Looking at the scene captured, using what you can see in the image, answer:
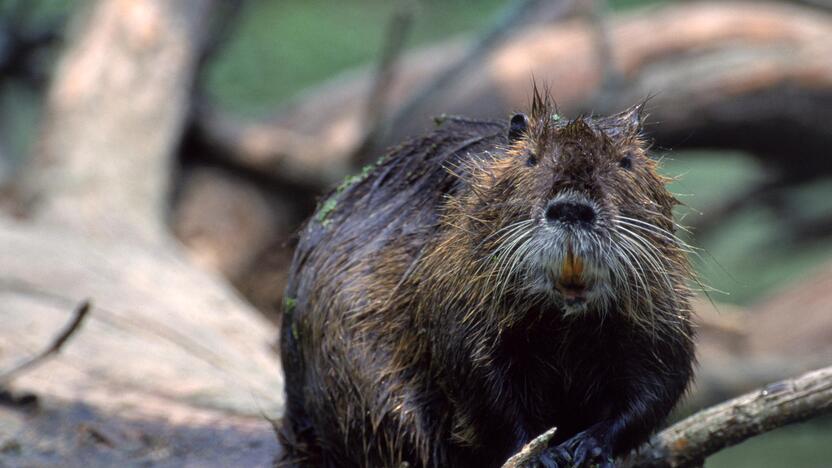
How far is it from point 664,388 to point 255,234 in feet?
21.2

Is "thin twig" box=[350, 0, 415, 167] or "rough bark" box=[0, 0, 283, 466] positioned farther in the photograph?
"thin twig" box=[350, 0, 415, 167]

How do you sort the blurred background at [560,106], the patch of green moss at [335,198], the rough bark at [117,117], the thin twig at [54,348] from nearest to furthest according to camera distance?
the patch of green moss at [335,198], the thin twig at [54,348], the rough bark at [117,117], the blurred background at [560,106]

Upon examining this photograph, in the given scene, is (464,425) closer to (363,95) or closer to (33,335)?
(33,335)

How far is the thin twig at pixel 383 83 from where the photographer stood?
7203 millimetres

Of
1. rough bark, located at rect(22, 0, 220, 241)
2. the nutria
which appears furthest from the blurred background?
the nutria

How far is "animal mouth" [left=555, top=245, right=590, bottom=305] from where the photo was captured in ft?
9.04

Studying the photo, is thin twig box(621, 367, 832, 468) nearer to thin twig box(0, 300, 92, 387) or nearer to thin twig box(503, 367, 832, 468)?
thin twig box(503, 367, 832, 468)

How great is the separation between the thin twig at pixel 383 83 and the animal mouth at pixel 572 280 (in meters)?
4.45

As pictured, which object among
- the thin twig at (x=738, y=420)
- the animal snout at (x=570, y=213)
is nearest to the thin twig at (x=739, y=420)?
the thin twig at (x=738, y=420)

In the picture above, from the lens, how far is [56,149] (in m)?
7.85

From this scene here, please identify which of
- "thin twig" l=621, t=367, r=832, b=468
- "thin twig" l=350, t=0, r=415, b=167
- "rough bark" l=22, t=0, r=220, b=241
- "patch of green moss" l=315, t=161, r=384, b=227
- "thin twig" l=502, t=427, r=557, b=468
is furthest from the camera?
"rough bark" l=22, t=0, r=220, b=241

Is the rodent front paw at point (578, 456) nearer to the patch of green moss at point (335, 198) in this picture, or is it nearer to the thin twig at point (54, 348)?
the patch of green moss at point (335, 198)

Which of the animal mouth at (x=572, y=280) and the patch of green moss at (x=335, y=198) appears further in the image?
the patch of green moss at (x=335, y=198)


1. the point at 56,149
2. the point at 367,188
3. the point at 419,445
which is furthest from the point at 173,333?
the point at 56,149
